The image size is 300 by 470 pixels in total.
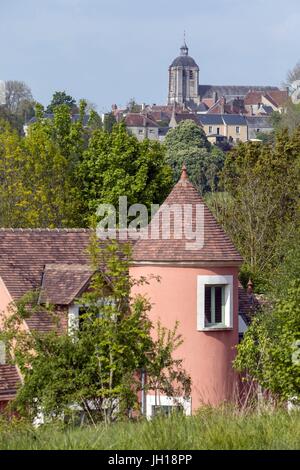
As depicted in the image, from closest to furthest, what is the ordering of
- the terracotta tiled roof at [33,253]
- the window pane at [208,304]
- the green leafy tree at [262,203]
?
the terracotta tiled roof at [33,253], the window pane at [208,304], the green leafy tree at [262,203]

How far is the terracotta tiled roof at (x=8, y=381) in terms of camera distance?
84.2 feet

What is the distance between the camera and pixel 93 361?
68.9 ft

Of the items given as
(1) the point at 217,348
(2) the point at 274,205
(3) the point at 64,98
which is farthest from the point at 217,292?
(3) the point at 64,98

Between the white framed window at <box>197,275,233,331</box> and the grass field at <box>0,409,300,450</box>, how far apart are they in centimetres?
1288

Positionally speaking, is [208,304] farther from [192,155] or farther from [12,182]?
[192,155]

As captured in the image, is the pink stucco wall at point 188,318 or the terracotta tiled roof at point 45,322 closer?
the terracotta tiled roof at point 45,322

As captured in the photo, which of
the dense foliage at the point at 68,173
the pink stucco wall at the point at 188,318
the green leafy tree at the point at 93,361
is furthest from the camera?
the dense foliage at the point at 68,173

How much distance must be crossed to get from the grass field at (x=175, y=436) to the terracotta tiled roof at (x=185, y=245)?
42.4 feet

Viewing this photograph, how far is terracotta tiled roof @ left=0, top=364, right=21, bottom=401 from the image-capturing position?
84.2 feet

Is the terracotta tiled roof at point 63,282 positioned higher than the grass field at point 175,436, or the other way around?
the terracotta tiled roof at point 63,282

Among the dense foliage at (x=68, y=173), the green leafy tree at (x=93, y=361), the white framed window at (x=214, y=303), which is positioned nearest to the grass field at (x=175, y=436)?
the green leafy tree at (x=93, y=361)

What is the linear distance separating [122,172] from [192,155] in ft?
193

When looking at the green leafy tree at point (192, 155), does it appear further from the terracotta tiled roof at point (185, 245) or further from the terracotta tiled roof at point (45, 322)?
the terracotta tiled roof at point (45, 322)
